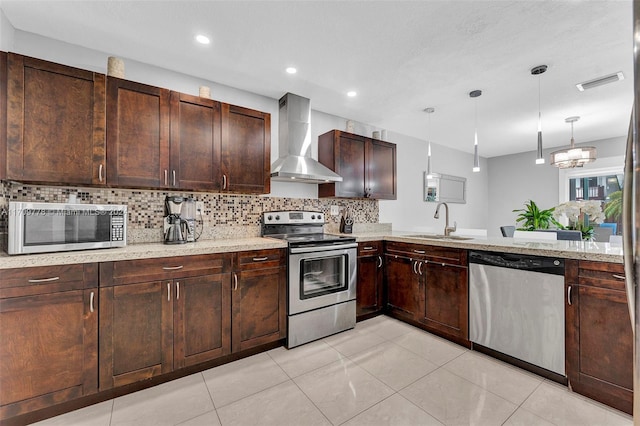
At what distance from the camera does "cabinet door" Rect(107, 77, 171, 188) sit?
2082 millimetres

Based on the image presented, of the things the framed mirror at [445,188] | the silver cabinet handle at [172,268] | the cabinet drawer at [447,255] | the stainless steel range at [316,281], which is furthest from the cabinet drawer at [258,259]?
the framed mirror at [445,188]

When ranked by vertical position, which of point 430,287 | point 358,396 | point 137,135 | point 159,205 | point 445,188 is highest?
point 137,135

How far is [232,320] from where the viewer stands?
226 cm

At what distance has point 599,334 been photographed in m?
1.77

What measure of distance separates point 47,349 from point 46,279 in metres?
0.41

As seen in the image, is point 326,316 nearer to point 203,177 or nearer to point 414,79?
point 203,177

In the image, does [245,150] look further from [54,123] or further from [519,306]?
[519,306]

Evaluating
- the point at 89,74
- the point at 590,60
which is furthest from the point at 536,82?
the point at 89,74

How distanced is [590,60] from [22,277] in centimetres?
445

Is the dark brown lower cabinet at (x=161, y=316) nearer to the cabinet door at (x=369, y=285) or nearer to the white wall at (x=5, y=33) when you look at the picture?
the cabinet door at (x=369, y=285)

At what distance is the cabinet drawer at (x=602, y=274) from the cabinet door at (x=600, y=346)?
0.04m

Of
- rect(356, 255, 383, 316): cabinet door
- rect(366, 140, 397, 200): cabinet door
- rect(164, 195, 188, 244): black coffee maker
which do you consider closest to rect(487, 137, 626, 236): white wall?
rect(366, 140, 397, 200): cabinet door

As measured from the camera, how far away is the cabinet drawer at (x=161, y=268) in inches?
71.3

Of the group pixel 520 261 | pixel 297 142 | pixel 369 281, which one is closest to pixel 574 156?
pixel 520 261
